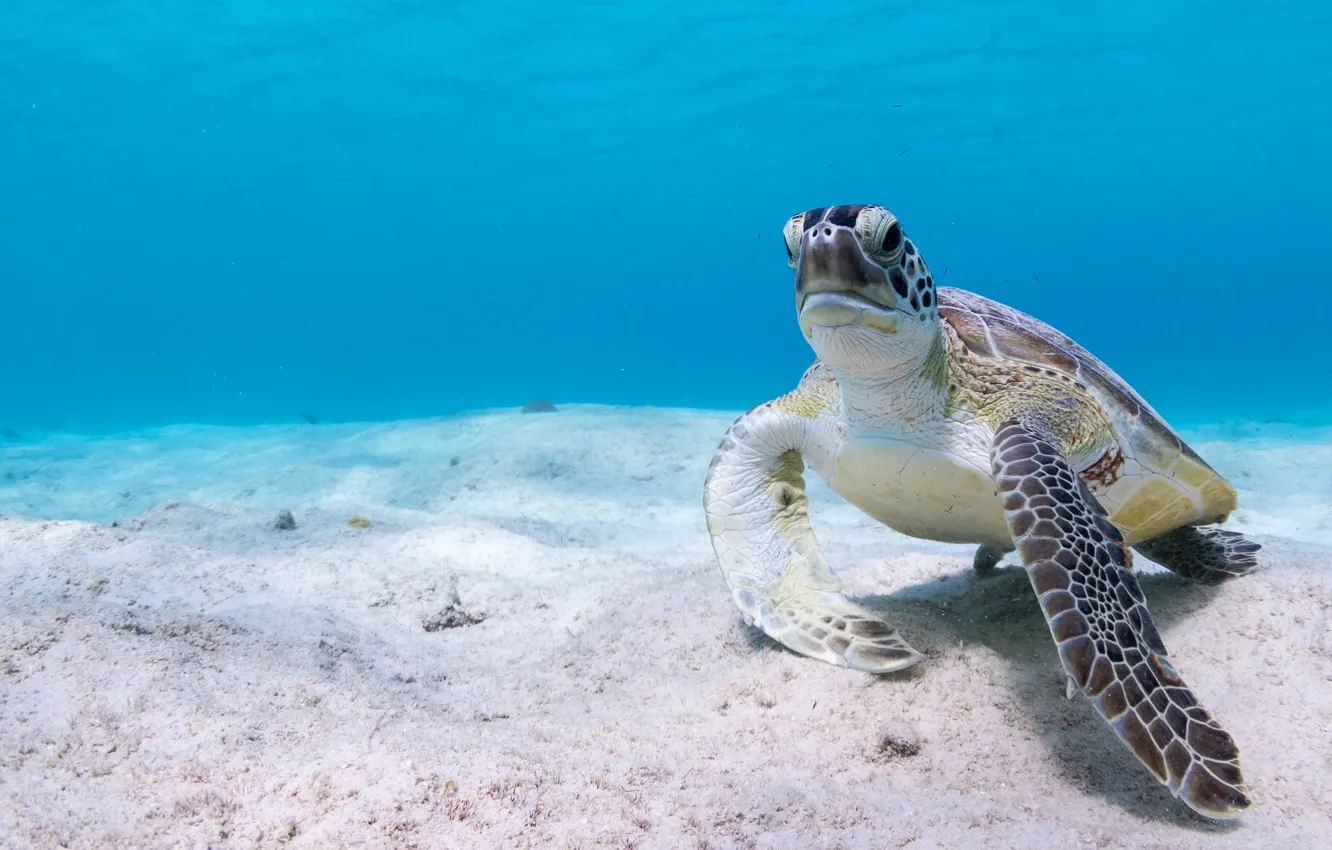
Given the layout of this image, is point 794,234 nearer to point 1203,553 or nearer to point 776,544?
point 776,544

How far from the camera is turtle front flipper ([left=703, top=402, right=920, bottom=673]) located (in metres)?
2.77

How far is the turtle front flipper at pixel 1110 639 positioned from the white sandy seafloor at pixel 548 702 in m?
0.15

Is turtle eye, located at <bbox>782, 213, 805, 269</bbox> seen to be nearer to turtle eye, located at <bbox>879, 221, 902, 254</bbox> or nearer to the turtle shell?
turtle eye, located at <bbox>879, 221, 902, 254</bbox>

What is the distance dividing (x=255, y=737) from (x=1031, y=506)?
2.28m

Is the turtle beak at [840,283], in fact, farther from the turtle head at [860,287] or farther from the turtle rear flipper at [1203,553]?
the turtle rear flipper at [1203,553]

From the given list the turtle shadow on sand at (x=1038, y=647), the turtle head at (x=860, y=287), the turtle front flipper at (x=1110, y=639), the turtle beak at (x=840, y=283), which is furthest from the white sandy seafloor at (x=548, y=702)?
Answer: the turtle beak at (x=840, y=283)

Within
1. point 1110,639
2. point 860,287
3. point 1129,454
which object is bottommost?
point 1110,639

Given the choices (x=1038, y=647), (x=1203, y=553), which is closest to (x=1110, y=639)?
(x=1038, y=647)

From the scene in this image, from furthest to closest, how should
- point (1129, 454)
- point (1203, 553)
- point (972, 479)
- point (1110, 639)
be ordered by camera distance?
point (1203, 553) < point (1129, 454) < point (972, 479) < point (1110, 639)

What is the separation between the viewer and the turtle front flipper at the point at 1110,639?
173cm

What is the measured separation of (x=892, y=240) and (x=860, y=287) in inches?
8.0

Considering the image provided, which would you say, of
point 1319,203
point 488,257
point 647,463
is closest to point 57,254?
point 488,257

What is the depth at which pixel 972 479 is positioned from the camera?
2762 mm

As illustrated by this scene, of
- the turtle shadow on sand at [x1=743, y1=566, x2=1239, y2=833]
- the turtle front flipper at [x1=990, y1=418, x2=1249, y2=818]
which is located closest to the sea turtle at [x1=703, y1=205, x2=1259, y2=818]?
the turtle front flipper at [x1=990, y1=418, x2=1249, y2=818]
